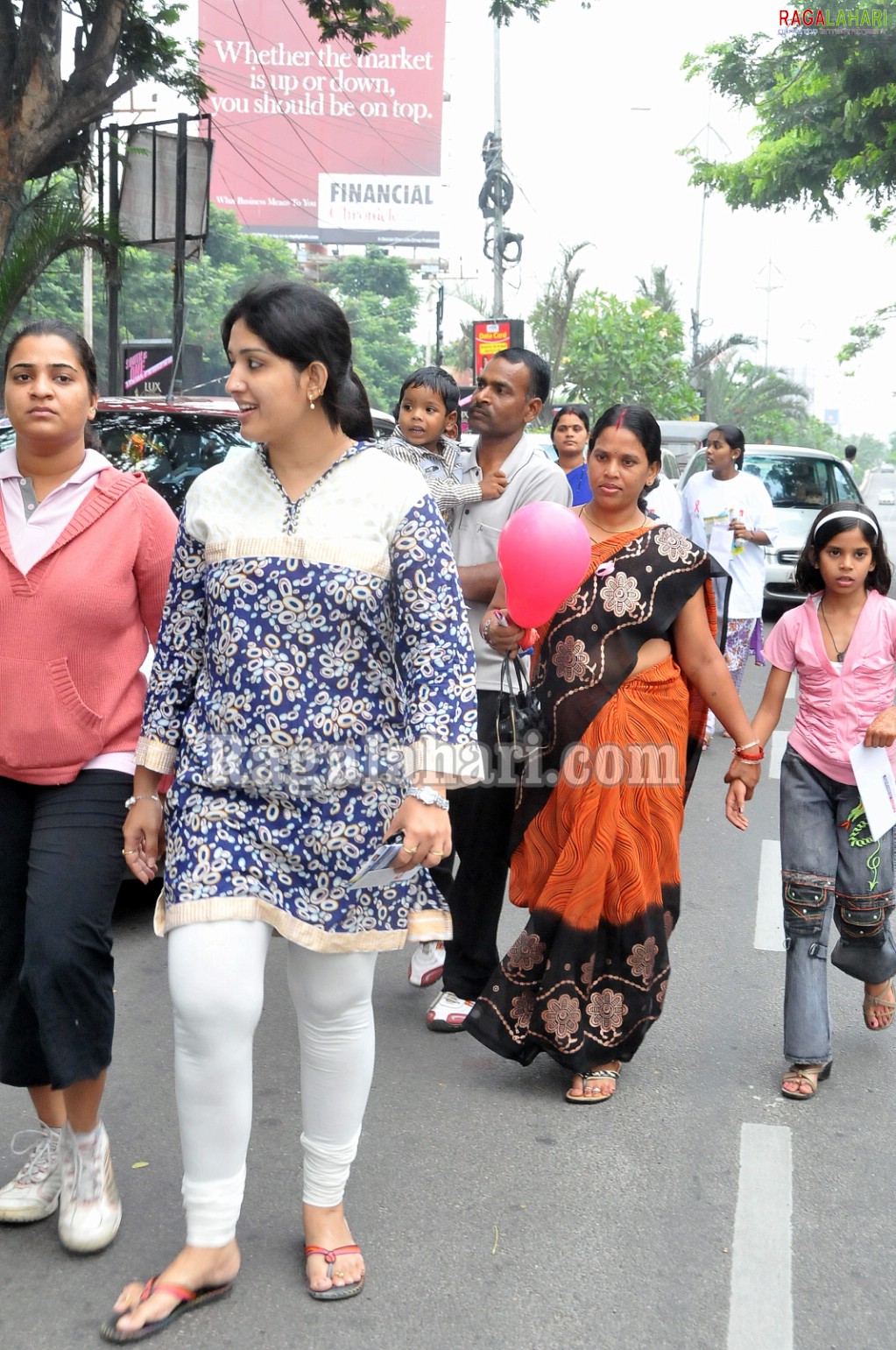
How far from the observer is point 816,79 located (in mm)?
17016

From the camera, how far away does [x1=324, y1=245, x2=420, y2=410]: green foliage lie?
63562mm

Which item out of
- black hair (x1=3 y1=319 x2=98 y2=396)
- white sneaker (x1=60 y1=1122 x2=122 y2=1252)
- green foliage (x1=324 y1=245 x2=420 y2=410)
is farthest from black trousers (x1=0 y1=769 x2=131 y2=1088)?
green foliage (x1=324 y1=245 x2=420 y2=410)

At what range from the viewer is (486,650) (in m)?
4.42

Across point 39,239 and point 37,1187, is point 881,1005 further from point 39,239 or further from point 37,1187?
point 39,239

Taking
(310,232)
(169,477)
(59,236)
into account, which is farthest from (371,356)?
(169,477)

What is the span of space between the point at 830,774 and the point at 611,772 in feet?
2.28

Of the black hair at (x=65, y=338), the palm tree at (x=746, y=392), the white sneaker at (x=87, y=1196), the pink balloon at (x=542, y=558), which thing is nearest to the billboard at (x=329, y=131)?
the palm tree at (x=746, y=392)

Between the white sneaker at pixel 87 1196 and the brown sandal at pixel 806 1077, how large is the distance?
6.20 ft

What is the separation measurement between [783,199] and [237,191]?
1956 inches

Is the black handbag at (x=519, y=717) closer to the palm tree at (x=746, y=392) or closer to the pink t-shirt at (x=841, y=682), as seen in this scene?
the pink t-shirt at (x=841, y=682)

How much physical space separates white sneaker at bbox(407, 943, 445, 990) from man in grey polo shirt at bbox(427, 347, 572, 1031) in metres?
0.34

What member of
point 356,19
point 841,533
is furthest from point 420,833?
point 356,19

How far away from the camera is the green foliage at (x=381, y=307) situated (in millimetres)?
63562

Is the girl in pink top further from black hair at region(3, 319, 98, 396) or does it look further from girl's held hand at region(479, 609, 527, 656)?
black hair at region(3, 319, 98, 396)
